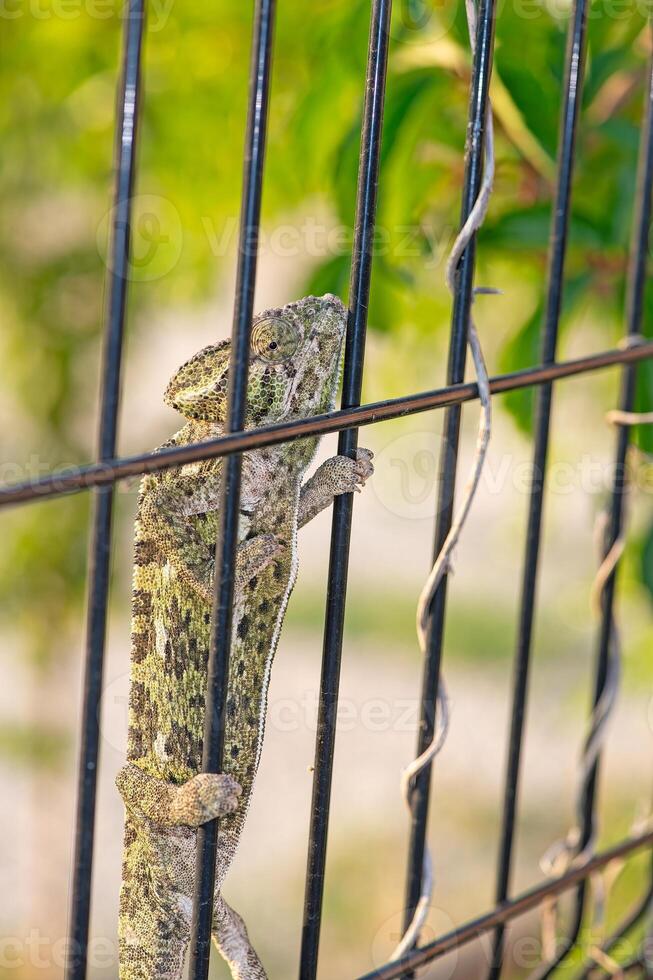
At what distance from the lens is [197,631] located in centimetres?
84

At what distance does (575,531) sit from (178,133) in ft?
8.82

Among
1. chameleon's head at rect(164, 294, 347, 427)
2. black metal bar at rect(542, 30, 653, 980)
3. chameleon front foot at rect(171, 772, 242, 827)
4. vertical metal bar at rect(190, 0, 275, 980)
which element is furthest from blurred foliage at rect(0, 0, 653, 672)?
chameleon front foot at rect(171, 772, 242, 827)

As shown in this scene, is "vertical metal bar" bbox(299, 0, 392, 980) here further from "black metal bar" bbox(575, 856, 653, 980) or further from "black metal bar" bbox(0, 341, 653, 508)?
"black metal bar" bbox(575, 856, 653, 980)

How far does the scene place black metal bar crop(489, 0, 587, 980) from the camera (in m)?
0.88

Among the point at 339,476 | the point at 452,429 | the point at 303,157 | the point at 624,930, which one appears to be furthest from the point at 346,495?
the point at 624,930

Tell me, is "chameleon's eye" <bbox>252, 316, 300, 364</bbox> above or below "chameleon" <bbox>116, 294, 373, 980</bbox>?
above

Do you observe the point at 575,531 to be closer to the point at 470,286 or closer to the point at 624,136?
the point at 624,136

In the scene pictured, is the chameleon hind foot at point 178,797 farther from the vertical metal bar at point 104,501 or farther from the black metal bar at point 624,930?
the black metal bar at point 624,930

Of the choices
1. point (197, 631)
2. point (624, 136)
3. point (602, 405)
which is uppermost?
point (624, 136)

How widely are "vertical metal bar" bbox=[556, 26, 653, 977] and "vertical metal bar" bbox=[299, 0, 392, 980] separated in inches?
14.2

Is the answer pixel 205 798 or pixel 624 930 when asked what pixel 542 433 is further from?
pixel 624 930

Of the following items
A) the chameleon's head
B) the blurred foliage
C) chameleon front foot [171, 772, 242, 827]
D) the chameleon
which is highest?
the blurred foliage

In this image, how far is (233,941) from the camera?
917mm

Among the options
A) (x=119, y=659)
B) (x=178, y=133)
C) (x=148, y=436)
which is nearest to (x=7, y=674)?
(x=119, y=659)
